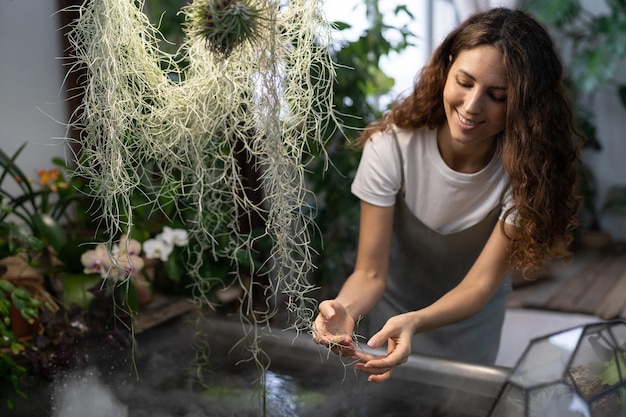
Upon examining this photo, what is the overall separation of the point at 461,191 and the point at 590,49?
3555 millimetres

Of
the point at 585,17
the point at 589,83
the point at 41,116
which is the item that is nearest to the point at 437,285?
the point at 41,116

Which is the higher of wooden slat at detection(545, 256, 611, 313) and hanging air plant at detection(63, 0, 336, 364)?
hanging air plant at detection(63, 0, 336, 364)

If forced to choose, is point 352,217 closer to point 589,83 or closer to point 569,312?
point 569,312

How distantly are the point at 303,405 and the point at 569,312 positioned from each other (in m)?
2.85

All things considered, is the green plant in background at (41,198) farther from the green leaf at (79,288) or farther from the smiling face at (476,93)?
the smiling face at (476,93)

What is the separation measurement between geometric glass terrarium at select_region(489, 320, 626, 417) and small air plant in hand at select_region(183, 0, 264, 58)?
691 millimetres

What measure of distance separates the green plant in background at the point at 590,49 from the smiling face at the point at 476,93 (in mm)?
3072

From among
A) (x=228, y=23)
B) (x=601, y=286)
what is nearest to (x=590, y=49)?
(x=601, y=286)

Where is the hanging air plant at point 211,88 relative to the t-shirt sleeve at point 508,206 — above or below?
above

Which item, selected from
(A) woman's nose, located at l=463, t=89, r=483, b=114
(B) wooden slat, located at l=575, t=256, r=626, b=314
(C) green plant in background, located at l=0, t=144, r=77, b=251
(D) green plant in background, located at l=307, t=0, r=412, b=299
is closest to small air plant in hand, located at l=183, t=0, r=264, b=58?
(A) woman's nose, located at l=463, t=89, r=483, b=114

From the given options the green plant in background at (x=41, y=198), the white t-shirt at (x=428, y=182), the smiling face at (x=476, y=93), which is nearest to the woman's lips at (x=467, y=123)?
the smiling face at (x=476, y=93)

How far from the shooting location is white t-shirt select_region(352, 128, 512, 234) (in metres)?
1.53

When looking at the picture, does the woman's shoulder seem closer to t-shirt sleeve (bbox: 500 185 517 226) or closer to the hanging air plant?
t-shirt sleeve (bbox: 500 185 517 226)

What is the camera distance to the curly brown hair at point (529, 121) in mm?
1310
